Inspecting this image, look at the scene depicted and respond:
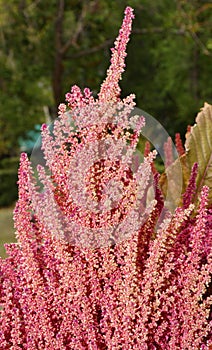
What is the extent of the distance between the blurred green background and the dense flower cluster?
25.9 feet

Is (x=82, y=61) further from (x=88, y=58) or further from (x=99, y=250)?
(x=99, y=250)

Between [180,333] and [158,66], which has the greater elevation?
[158,66]

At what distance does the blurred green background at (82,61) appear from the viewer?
1021cm

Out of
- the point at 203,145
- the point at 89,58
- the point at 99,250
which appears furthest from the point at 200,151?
the point at 89,58

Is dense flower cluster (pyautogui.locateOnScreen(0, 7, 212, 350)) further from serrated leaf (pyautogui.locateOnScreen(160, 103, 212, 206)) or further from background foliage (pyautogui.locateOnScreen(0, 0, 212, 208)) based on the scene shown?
background foliage (pyautogui.locateOnScreen(0, 0, 212, 208))

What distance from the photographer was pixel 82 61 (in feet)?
40.3

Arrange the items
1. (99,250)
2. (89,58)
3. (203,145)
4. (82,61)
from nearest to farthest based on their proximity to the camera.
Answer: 1. (99,250)
2. (203,145)
3. (89,58)
4. (82,61)

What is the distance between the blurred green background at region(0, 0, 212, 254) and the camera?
10211mm

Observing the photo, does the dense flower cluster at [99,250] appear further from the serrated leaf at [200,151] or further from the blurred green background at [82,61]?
the blurred green background at [82,61]

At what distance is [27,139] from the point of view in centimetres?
1377

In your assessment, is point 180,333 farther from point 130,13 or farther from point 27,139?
point 27,139

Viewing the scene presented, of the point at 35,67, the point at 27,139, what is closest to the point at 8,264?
the point at 35,67

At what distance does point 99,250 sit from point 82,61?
11472mm

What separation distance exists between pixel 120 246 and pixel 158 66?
14345 mm
